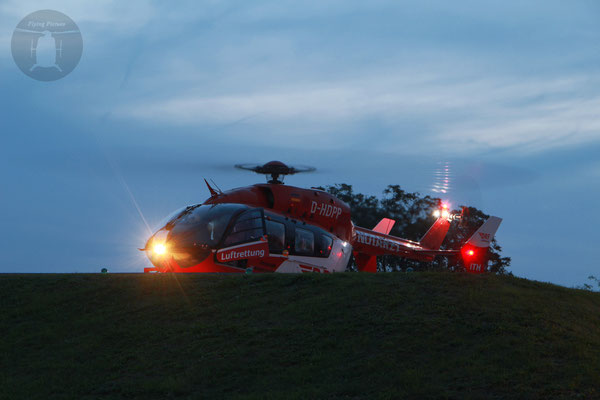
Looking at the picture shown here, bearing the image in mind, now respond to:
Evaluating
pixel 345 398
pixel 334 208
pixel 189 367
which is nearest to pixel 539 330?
pixel 345 398

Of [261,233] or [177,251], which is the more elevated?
[261,233]

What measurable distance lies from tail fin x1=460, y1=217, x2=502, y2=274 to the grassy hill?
11.8 m

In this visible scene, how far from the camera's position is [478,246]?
2627cm

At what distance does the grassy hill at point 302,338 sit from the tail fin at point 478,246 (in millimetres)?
11795

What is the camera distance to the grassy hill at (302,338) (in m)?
9.34

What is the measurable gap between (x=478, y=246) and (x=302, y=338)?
16.7 metres

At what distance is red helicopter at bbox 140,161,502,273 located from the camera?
1769cm

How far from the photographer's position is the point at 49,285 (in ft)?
51.8

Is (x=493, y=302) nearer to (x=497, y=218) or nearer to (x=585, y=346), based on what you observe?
(x=585, y=346)

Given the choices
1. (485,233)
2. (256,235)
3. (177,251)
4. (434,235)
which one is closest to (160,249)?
(177,251)

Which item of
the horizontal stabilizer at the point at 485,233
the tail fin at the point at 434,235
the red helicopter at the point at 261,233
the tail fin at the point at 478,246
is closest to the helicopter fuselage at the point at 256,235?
the red helicopter at the point at 261,233

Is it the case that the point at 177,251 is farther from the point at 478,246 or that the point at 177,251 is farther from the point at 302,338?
the point at 478,246

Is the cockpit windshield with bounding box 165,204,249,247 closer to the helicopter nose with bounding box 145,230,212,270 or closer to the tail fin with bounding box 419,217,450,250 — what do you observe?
the helicopter nose with bounding box 145,230,212,270

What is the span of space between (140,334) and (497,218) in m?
18.1
